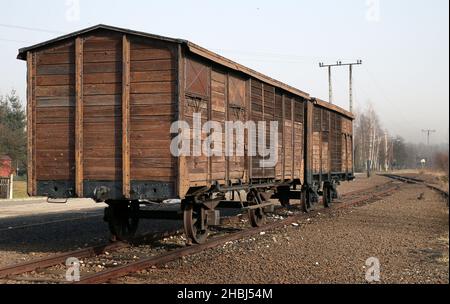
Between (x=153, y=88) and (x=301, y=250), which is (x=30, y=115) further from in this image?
(x=301, y=250)

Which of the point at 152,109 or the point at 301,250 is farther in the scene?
the point at 301,250

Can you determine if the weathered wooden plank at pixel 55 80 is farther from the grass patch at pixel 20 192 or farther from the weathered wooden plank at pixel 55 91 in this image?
the grass patch at pixel 20 192

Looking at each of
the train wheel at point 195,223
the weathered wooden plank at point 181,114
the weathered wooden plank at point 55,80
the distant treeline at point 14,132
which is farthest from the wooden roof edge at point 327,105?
the distant treeline at point 14,132

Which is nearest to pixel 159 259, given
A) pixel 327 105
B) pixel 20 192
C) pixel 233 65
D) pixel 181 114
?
pixel 181 114

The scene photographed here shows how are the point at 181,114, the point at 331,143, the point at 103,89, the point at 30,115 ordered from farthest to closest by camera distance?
the point at 331,143, the point at 30,115, the point at 103,89, the point at 181,114

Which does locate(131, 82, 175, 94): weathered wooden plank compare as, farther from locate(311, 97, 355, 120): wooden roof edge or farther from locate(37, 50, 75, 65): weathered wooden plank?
locate(311, 97, 355, 120): wooden roof edge

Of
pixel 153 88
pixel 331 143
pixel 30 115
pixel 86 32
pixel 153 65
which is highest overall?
pixel 86 32

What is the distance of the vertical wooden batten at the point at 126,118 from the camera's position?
8.97 meters

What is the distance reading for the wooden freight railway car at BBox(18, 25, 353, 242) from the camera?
891cm

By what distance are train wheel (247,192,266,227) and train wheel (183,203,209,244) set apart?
2.49 m

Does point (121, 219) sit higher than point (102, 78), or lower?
lower

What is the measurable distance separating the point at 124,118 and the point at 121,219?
8.82 ft

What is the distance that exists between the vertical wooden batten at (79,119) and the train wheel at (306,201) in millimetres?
9198

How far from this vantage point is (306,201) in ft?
56.2
